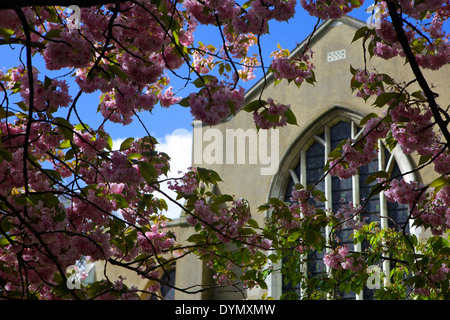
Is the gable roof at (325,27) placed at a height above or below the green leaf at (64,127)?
above

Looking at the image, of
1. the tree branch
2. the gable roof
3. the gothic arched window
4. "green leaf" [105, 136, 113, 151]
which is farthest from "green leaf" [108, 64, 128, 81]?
the gable roof

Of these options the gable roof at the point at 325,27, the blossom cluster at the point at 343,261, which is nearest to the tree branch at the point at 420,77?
the blossom cluster at the point at 343,261

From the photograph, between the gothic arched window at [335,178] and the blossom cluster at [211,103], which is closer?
the blossom cluster at [211,103]

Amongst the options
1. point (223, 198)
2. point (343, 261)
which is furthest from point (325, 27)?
point (223, 198)

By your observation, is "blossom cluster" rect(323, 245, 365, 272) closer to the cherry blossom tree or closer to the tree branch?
the cherry blossom tree

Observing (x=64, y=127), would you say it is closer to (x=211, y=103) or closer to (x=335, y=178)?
(x=211, y=103)

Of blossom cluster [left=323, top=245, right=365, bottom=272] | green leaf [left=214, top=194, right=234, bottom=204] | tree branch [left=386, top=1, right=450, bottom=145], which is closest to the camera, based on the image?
tree branch [left=386, top=1, right=450, bottom=145]

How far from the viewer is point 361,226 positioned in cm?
634

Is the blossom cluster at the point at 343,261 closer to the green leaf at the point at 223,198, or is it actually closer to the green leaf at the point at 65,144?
the green leaf at the point at 223,198

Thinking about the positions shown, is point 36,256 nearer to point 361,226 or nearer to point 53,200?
point 53,200

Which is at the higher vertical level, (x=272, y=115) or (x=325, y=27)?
(x=325, y=27)

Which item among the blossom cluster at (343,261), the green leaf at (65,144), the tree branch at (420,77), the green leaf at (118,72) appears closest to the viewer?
the tree branch at (420,77)

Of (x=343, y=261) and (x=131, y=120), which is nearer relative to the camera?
(x=131, y=120)

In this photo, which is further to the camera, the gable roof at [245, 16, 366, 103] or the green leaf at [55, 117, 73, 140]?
the gable roof at [245, 16, 366, 103]
